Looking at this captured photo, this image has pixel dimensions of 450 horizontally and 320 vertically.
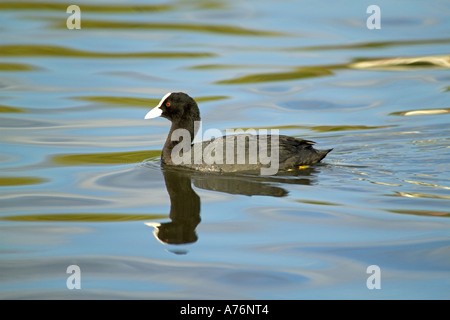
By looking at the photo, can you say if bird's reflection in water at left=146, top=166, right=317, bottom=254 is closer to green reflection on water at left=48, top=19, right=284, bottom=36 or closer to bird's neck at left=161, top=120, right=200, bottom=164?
bird's neck at left=161, top=120, right=200, bottom=164

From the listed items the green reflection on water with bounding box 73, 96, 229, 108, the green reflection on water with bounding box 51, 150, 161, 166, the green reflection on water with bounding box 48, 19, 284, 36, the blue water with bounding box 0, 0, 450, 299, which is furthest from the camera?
the green reflection on water with bounding box 48, 19, 284, 36

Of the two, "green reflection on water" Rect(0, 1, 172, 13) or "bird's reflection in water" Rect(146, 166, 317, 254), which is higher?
"green reflection on water" Rect(0, 1, 172, 13)

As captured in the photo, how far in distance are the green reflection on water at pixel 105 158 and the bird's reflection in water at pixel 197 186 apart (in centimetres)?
77

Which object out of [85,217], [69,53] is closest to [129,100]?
[69,53]

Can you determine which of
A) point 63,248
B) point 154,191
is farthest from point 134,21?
point 63,248

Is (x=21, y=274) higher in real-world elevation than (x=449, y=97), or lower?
lower

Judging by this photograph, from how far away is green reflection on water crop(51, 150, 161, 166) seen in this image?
9383 millimetres

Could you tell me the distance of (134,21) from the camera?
1728 cm

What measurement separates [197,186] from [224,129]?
2.77 m

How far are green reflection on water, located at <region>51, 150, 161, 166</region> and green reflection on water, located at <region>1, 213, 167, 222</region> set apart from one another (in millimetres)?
1918

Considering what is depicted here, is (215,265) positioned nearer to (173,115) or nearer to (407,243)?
(407,243)

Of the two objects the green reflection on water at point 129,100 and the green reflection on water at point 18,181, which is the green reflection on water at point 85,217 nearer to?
the green reflection on water at point 18,181

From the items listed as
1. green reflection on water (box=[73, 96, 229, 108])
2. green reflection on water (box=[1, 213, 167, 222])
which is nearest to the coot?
green reflection on water (box=[1, 213, 167, 222])

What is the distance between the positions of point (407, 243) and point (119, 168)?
155 inches
